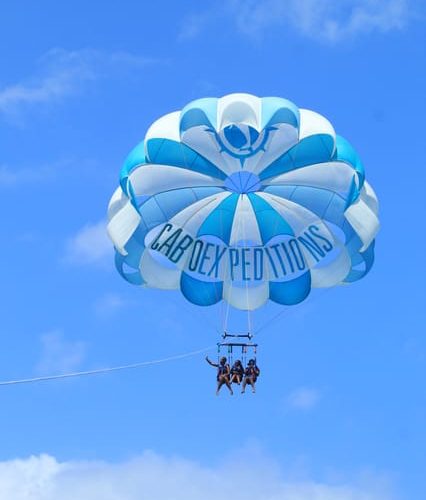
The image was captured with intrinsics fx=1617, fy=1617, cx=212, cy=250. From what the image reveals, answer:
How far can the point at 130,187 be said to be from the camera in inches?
1291

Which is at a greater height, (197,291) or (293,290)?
(293,290)

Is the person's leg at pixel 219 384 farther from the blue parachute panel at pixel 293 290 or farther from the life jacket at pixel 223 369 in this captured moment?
the blue parachute panel at pixel 293 290

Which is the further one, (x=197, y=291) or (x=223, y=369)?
(x=197, y=291)

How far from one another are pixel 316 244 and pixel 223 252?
6.63ft

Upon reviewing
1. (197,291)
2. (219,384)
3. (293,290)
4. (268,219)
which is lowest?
(219,384)

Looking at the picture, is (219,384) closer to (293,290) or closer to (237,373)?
(237,373)

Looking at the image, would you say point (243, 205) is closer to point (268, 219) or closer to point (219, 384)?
point (268, 219)

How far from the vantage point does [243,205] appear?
34.6 metres

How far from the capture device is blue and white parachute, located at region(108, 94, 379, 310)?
3269 centimetres

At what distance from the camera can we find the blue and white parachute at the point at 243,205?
107ft

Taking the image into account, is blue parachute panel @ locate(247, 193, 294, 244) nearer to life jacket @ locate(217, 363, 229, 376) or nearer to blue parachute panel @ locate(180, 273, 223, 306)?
blue parachute panel @ locate(180, 273, 223, 306)

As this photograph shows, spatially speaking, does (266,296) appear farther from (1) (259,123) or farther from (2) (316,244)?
(1) (259,123)

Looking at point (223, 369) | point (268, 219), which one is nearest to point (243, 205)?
point (268, 219)

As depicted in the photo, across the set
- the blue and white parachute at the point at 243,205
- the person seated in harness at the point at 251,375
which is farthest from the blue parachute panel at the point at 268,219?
the person seated in harness at the point at 251,375
